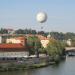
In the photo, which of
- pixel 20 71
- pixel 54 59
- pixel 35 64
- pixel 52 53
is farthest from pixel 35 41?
pixel 20 71

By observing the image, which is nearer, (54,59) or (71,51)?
(54,59)

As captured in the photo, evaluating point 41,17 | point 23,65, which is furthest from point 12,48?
point 41,17

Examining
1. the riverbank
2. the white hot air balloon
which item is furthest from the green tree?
the white hot air balloon

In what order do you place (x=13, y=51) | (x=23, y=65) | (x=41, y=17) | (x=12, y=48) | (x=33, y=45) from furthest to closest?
(x=33, y=45) < (x=12, y=48) < (x=13, y=51) < (x=23, y=65) < (x=41, y=17)

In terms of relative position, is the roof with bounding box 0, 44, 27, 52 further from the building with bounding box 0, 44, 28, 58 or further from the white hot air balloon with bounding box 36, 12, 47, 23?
the white hot air balloon with bounding box 36, 12, 47, 23

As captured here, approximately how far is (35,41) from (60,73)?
458 inches

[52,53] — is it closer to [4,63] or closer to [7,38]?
[4,63]

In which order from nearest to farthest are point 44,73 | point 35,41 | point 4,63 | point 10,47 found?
point 44,73
point 4,63
point 10,47
point 35,41

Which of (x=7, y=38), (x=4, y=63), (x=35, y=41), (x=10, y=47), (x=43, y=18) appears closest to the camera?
(x=43, y=18)

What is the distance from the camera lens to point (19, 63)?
56.4 ft

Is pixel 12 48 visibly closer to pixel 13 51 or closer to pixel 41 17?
pixel 13 51

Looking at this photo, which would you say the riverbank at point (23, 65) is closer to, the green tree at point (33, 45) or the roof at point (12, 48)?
the roof at point (12, 48)

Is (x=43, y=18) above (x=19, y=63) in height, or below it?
above

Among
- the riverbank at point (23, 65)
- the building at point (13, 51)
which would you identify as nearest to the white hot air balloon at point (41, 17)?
the riverbank at point (23, 65)
